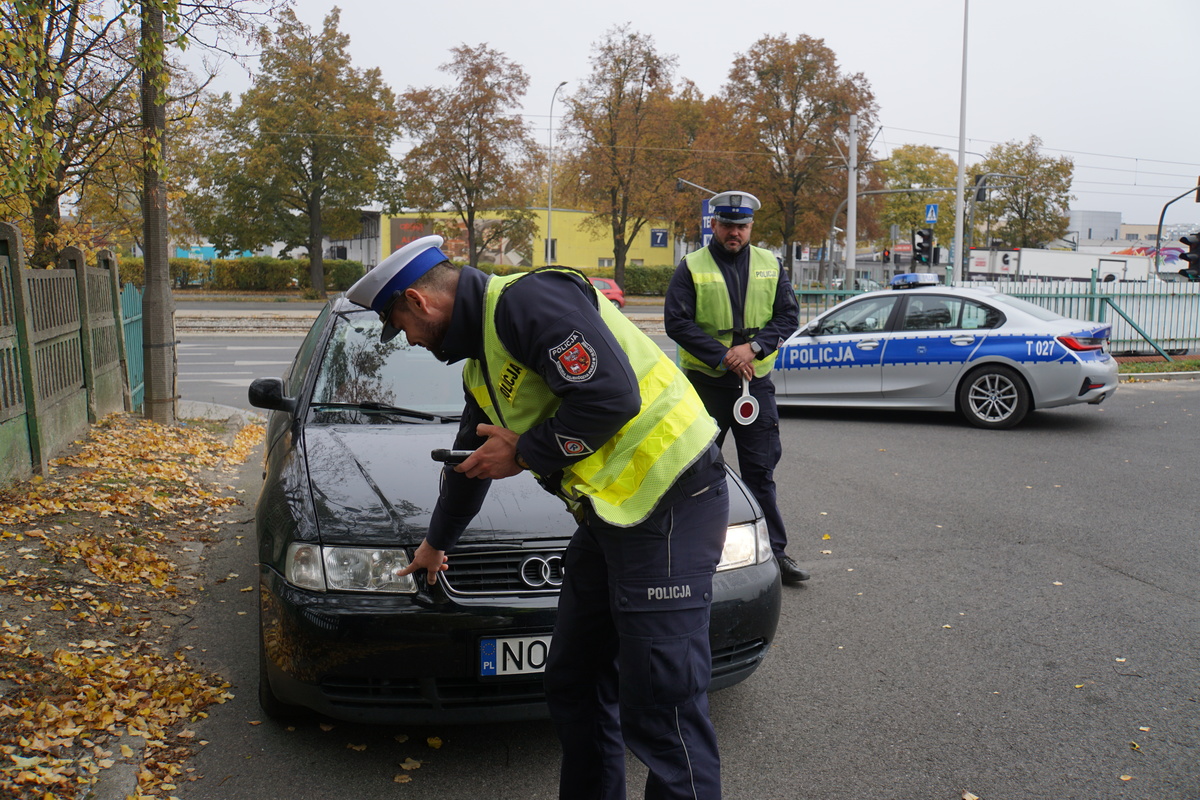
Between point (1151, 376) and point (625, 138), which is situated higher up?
point (625, 138)

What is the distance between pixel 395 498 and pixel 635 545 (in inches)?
55.9

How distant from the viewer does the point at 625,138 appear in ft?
156

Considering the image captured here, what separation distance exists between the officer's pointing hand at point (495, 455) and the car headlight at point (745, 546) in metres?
1.36

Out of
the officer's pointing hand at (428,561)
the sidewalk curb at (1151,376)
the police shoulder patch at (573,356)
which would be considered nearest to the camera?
the police shoulder patch at (573,356)

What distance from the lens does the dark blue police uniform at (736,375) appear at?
→ 508 cm

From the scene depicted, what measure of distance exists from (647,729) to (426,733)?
1.48 meters

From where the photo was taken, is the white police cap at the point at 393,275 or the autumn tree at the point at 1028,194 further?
the autumn tree at the point at 1028,194

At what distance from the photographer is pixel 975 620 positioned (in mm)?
4738

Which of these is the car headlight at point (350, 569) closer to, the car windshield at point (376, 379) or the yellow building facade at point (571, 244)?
the car windshield at point (376, 379)

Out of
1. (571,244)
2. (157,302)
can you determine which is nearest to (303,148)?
(571,244)

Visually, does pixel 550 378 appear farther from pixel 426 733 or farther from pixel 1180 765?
pixel 1180 765

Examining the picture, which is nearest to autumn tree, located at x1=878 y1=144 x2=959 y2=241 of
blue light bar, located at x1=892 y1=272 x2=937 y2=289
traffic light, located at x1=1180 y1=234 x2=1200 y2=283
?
traffic light, located at x1=1180 y1=234 x2=1200 y2=283

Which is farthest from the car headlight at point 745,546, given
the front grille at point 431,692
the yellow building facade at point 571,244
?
the yellow building facade at point 571,244

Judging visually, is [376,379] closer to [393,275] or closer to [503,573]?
[503,573]
